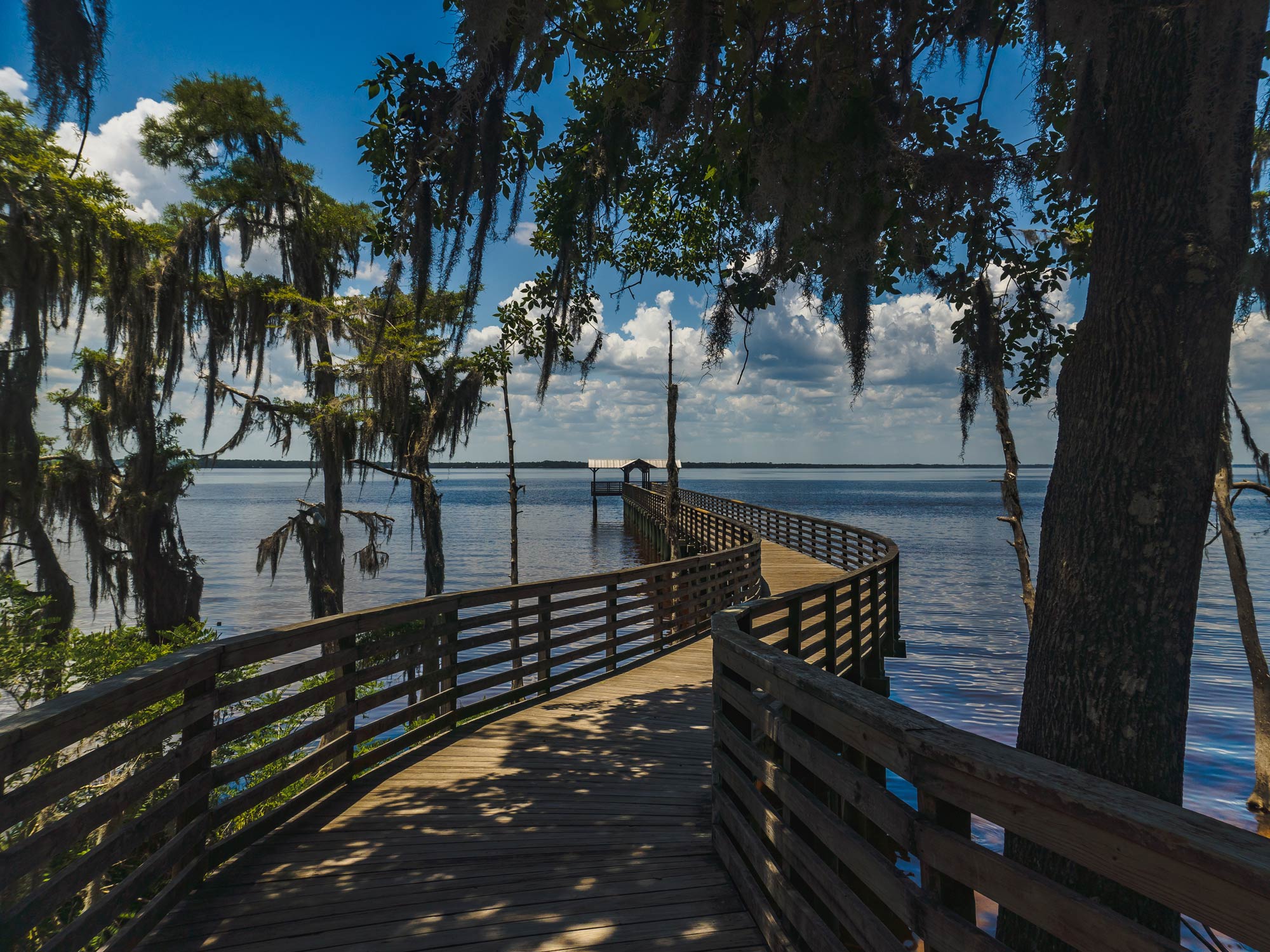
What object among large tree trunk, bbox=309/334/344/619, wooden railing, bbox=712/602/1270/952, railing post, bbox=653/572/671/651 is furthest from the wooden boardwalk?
large tree trunk, bbox=309/334/344/619

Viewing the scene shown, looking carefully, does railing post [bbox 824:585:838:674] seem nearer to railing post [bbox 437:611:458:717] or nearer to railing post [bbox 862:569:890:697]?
railing post [bbox 862:569:890:697]

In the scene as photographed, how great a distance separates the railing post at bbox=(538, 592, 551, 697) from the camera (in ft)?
22.1

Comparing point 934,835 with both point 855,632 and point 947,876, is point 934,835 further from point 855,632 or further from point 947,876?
point 855,632

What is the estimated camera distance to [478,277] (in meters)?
4.15

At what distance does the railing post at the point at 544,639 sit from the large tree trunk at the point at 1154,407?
4695mm

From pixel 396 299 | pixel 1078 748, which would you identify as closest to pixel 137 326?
pixel 396 299

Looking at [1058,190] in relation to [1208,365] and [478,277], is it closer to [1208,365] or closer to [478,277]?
[1208,365]

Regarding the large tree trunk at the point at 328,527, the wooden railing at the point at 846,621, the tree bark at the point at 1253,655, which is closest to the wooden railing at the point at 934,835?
the wooden railing at the point at 846,621

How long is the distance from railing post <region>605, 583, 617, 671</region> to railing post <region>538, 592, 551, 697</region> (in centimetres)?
98

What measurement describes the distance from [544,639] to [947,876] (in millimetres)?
5451

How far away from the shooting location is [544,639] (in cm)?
699

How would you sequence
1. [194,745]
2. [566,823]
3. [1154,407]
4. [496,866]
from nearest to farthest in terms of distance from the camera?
1. [1154,407]
2. [194,745]
3. [496,866]
4. [566,823]

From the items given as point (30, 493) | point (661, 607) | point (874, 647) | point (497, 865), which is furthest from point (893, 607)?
point (30, 493)

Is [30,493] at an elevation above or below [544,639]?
above
